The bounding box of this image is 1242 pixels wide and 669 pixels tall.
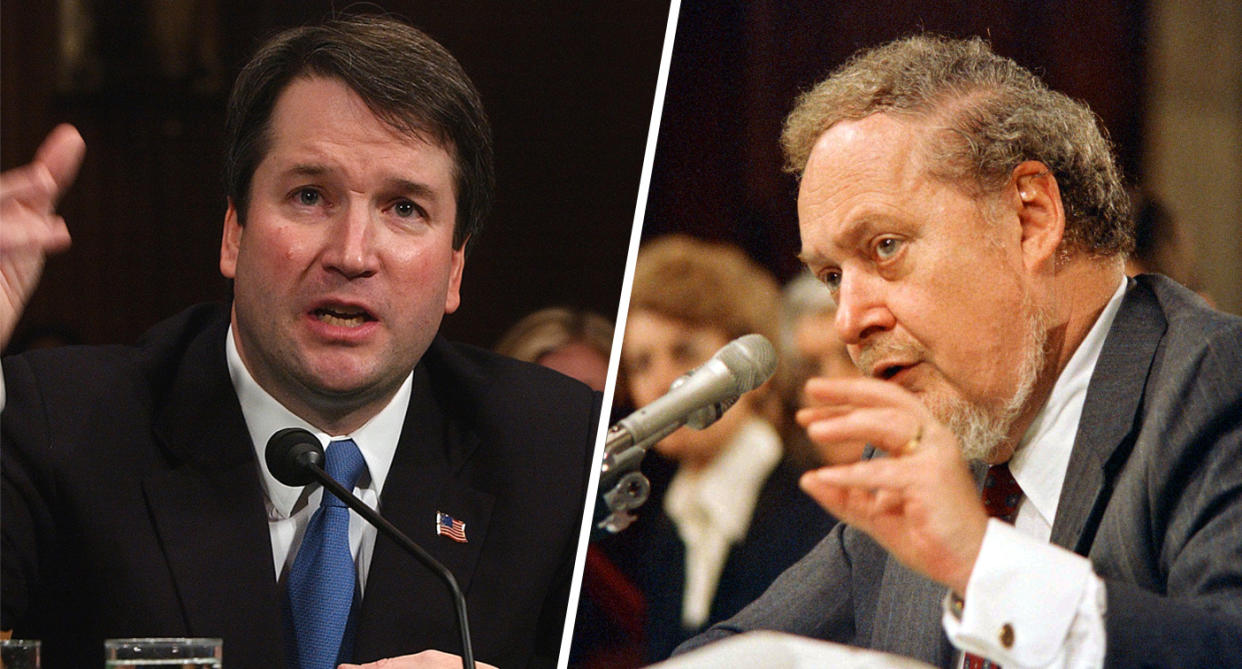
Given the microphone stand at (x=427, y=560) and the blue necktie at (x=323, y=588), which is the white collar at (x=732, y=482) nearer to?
the blue necktie at (x=323, y=588)

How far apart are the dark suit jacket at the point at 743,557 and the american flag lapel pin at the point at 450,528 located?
0.38 metres

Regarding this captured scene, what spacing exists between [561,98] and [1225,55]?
1132mm

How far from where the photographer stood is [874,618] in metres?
2.15

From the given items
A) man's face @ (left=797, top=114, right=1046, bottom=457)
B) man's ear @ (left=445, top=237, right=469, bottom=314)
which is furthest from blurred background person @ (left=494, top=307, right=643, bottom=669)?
man's face @ (left=797, top=114, right=1046, bottom=457)

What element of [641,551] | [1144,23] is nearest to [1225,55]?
[1144,23]

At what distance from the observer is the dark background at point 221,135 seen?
1935mm

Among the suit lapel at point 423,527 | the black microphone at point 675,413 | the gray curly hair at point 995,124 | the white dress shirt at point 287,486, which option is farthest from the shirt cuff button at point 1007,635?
the white dress shirt at point 287,486

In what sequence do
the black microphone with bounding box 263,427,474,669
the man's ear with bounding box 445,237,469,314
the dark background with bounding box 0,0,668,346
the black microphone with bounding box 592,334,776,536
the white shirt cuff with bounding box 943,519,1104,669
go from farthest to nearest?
the man's ear with bounding box 445,237,469,314 → the dark background with bounding box 0,0,668,346 → the black microphone with bounding box 263,427,474,669 → the black microphone with bounding box 592,334,776,536 → the white shirt cuff with bounding box 943,519,1104,669

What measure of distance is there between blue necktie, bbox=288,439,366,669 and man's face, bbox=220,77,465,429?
6.8 inches

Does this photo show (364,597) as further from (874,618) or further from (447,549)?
(874,618)

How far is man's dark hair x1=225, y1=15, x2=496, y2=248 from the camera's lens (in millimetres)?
2025

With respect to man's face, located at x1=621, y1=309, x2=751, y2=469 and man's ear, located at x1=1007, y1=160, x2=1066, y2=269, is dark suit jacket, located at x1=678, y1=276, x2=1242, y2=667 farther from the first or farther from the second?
man's face, located at x1=621, y1=309, x2=751, y2=469

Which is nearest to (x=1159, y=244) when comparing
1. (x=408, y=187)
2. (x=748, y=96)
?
(x=748, y=96)

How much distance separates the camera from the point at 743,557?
230 centimetres
